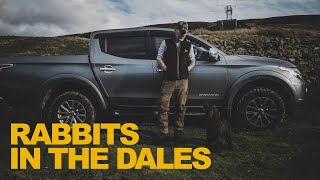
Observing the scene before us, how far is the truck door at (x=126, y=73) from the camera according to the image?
5941mm

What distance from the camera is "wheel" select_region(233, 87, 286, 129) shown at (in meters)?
6.12

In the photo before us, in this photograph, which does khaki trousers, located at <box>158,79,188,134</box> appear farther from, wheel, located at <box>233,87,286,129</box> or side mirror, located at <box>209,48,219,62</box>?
wheel, located at <box>233,87,286,129</box>

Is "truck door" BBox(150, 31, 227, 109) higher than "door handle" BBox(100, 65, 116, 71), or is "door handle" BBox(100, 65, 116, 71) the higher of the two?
"door handle" BBox(100, 65, 116, 71)

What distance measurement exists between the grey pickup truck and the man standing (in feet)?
1.67

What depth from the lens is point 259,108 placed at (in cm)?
617

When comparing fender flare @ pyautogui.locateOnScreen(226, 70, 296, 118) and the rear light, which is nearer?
the rear light

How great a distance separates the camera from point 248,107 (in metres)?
6.14

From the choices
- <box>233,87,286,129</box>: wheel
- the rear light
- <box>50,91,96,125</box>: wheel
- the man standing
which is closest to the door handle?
<box>50,91,96,125</box>: wheel

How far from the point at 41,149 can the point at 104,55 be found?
1.90 metres

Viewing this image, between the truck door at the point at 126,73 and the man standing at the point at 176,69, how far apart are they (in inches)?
22.1

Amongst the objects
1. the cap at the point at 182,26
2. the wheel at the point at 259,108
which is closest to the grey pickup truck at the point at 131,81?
the wheel at the point at 259,108

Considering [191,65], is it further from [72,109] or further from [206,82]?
[72,109]

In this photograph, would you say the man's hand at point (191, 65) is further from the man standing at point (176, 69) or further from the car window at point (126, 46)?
the car window at point (126, 46)

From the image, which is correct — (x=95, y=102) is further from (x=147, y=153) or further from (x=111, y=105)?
(x=147, y=153)
